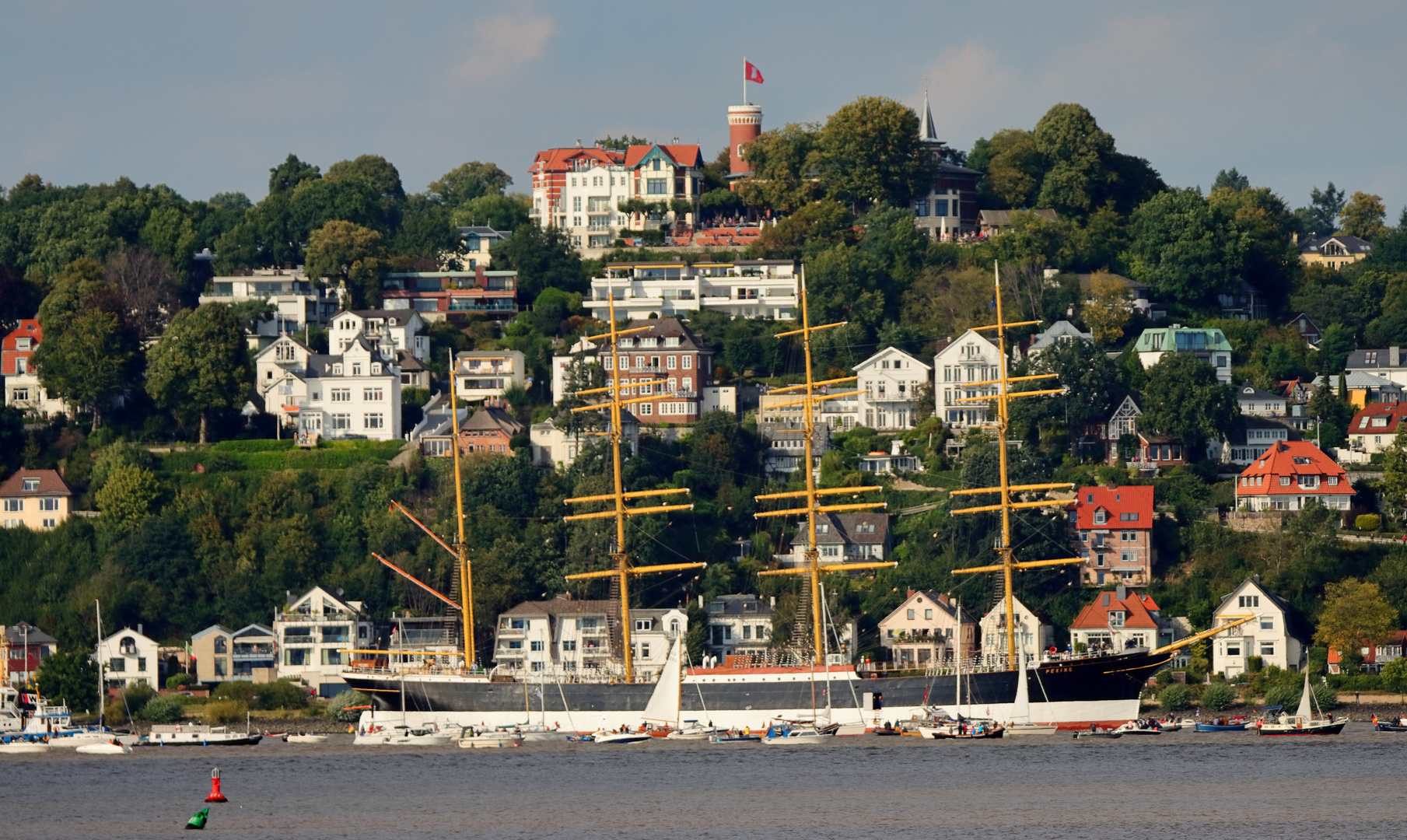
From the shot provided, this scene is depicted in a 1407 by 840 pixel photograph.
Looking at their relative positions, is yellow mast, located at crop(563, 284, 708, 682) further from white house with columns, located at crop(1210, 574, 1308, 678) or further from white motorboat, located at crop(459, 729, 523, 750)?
white house with columns, located at crop(1210, 574, 1308, 678)

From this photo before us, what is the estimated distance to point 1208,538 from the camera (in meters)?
109

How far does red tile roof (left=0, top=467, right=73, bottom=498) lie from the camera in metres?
117

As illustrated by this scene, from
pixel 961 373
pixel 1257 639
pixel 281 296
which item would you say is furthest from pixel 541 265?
pixel 1257 639

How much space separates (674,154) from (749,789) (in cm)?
7278

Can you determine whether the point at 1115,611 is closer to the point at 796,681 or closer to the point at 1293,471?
the point at 1293,471

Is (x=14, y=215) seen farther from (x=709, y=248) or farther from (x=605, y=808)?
(x=605, y=808)

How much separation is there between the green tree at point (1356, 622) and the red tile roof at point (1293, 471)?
9297mm

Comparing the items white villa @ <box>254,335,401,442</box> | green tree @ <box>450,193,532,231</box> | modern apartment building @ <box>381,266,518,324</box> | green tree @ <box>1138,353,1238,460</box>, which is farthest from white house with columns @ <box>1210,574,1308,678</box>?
green tree @ <box>450,193,532,231</box>

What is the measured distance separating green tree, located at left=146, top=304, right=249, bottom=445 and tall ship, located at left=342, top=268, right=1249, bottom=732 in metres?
18.3

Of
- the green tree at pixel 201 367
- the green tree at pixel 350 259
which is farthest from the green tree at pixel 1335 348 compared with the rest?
the green tree at pixel 201 367

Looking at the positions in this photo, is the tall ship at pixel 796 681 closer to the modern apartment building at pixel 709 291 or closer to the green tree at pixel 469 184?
the modern apartment building at pixel 709 291

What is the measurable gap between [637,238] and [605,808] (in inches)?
2779

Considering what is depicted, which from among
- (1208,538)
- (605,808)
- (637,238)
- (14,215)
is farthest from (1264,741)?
(14,215)

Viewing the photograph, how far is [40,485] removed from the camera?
117375mm
